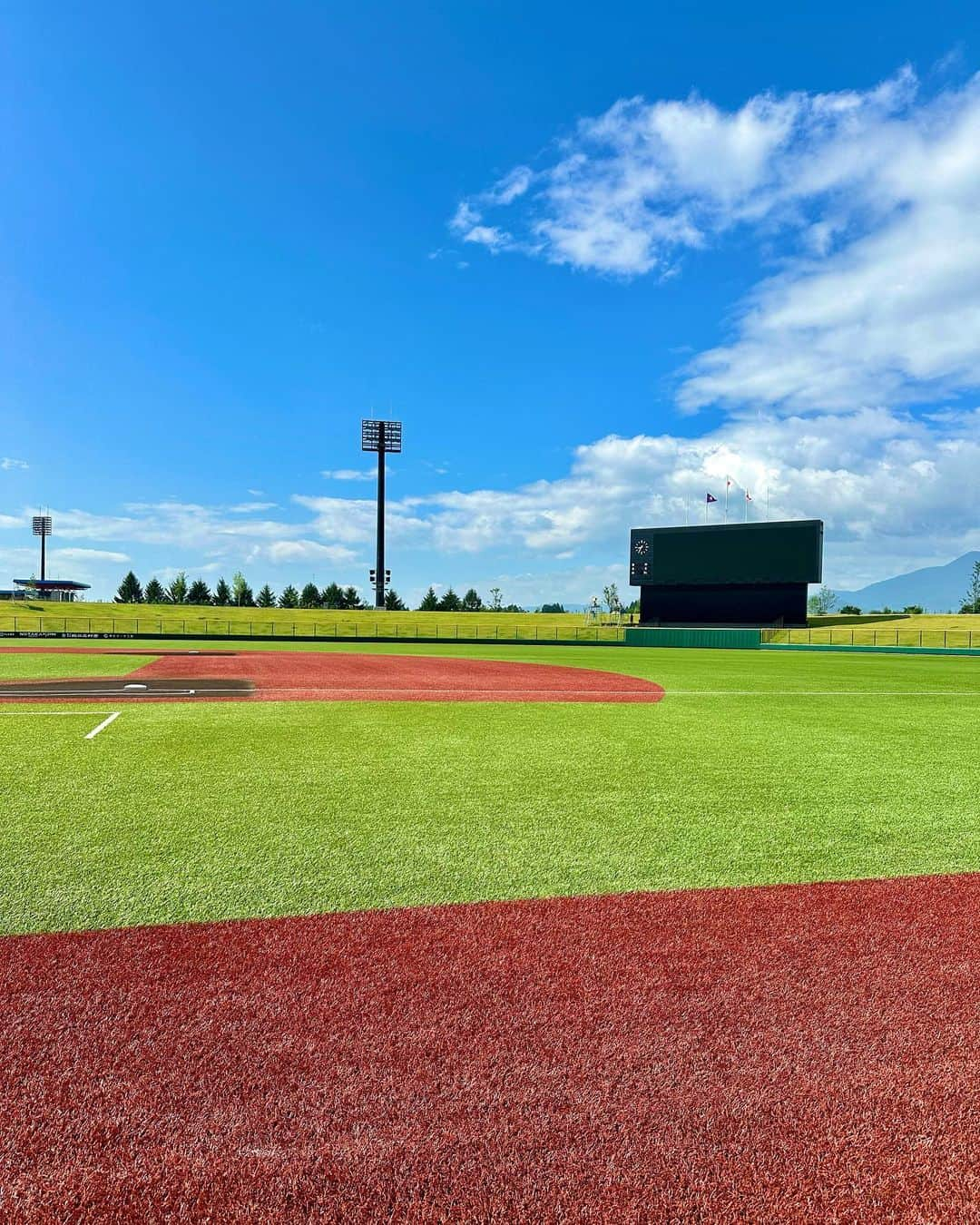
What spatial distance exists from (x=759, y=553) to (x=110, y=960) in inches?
2314

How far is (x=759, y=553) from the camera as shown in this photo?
56.4m

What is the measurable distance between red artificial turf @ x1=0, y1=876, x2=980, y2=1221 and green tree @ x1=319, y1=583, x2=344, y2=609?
101 m

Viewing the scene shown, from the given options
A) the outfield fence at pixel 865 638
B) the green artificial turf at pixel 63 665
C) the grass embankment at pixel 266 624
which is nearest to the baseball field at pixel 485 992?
the green artificial turf at pixel 63 665

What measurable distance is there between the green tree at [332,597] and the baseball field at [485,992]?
97.5 meters

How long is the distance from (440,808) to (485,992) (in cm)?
267

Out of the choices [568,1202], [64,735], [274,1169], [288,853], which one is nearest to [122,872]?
[288,853]

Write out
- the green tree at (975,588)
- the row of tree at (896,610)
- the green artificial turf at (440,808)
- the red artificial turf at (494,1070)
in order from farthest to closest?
the green tree at (975,588) < the row of tree at (896,610) < the green artificial turf at (440,808) < the red artificial turf at (494,1070)

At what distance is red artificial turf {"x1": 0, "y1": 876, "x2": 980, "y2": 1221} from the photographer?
6.61 feet

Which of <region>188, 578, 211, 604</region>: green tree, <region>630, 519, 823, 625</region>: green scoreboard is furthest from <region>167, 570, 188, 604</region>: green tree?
<region>630, 519, 823, 625</region>: green scoreboard

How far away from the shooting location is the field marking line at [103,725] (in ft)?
27.7

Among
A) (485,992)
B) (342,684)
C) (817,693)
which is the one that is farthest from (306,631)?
(485,992)

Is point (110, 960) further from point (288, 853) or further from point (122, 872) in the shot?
point (288, 853)

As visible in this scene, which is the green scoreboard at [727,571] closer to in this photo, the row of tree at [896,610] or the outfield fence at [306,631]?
the outfield fence at [306,631]

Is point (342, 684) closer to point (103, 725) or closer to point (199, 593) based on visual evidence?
point (103, 725)
